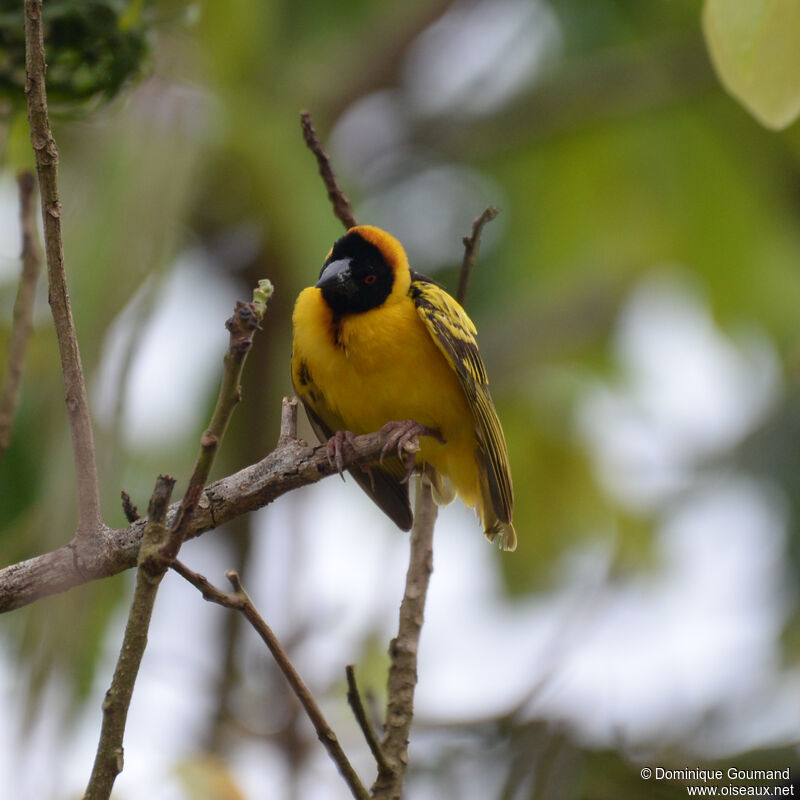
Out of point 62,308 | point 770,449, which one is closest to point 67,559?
point 62,308

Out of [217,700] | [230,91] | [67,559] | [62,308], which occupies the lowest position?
[67,559]

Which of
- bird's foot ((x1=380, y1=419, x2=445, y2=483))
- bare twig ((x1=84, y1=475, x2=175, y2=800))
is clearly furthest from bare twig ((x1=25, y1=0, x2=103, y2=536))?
bird's foot ((x1=380, y1=419, x2=445, y2=483))

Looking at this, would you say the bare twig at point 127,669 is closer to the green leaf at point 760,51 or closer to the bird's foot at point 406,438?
the bird's foot at point 406,438

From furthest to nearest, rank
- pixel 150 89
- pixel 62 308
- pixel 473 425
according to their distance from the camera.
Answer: pixel 150 89 < pixel 473 425 < pixel 62 308

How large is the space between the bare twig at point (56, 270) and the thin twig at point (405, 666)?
2.69 feet

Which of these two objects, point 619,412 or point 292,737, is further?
point 619,412

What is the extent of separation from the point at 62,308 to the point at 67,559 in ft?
1.52

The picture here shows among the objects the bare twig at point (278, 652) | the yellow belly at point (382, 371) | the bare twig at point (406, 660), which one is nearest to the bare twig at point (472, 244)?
the bare twig at point (406, 660)

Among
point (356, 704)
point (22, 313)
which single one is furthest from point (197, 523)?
point (22, 313)

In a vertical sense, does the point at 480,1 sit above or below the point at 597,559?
above

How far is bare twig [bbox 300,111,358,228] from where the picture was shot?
295cm

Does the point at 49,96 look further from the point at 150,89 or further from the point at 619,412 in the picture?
the point at 619,412

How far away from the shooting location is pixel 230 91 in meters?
4.71

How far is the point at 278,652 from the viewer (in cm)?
190
